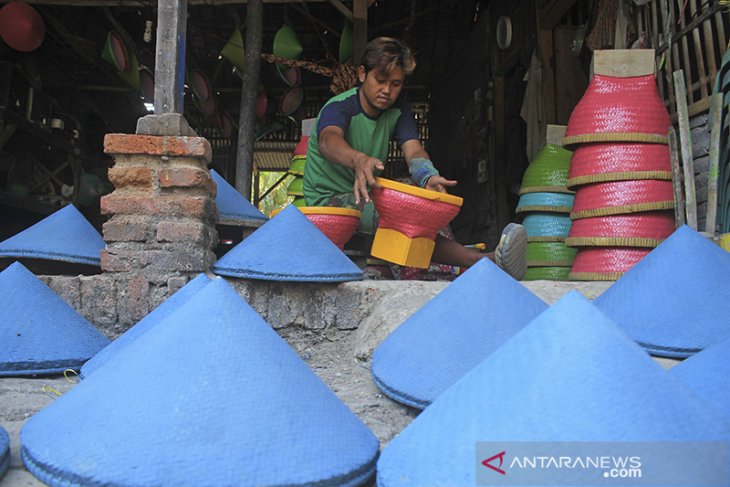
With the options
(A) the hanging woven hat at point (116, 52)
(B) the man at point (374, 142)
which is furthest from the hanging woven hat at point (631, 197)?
(A) the hanging woven hat at point (116, 52)

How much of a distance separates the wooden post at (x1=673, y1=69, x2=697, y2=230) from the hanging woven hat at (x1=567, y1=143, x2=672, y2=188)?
0.24 feet

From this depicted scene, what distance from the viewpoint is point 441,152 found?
9.33 meters

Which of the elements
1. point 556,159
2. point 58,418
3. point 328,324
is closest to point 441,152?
point 556,159

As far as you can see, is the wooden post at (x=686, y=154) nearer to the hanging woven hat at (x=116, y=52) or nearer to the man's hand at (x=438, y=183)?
the man's hand at (x=438, y=183)

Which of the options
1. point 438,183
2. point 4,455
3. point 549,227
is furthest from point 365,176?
point 4,455

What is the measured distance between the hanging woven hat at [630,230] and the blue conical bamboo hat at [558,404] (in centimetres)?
205

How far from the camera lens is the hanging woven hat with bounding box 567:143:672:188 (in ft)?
9.34

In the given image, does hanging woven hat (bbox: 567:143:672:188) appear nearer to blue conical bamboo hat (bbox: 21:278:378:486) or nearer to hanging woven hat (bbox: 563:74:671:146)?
hanging woven hat (bbox: 563:74:671:146)

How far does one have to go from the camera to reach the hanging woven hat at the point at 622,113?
2873mm

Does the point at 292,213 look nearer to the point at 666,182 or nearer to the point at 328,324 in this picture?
the point at 328,324

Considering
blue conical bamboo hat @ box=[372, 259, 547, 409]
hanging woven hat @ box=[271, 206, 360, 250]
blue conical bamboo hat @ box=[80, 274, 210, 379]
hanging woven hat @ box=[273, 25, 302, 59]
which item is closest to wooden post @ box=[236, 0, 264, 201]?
hanging woven hat @ box=[273, 25, 302, 59]

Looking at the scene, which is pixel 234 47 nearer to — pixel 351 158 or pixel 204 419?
pixel 351 158

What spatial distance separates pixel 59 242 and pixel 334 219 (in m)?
1.20

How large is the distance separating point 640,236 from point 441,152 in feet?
21.9
